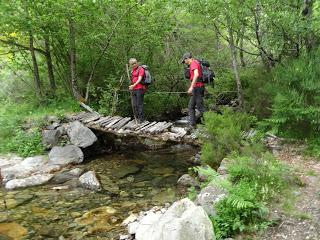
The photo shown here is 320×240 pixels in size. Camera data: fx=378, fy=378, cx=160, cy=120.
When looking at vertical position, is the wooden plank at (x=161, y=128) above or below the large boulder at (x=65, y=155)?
above

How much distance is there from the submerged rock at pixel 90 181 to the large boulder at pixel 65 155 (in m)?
1.57

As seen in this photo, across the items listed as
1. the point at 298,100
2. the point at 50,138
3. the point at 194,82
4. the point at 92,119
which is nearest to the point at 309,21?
the point at 298,100

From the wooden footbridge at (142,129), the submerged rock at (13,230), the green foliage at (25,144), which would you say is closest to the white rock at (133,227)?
the submerged rock at (13,230)

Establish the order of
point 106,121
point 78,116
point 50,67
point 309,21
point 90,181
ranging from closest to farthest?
point 309,21, point 90,181, point 106,121, point 78,116, point 50,67

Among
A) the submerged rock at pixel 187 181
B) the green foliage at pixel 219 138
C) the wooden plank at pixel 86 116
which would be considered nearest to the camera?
the green foliage at pixel 219 138

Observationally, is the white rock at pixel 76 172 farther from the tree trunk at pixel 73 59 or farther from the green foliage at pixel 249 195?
the green foliage at pixel 249 195

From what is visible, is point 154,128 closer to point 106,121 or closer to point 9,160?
point 106,121

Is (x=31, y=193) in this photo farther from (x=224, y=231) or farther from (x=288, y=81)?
(x=288, y=81)

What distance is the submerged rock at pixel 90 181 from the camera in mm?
9469

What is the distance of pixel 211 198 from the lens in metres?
6.18

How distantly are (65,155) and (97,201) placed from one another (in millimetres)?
3403

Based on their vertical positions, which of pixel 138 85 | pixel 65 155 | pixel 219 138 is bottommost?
pixel 65 155

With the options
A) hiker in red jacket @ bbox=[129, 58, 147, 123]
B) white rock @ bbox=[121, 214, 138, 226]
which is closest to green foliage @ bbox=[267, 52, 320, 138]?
white rock @ bbox=[121, 214, 138, 226]

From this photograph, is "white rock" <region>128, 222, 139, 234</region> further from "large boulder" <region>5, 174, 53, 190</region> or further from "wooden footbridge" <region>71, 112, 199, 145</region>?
"large boulder" <region>5, 174, 53, 190</region>
